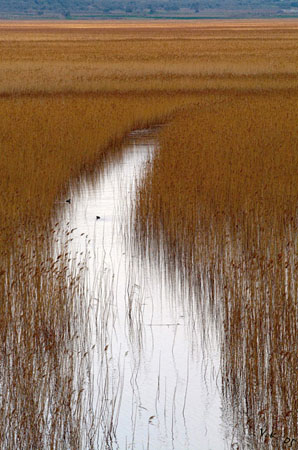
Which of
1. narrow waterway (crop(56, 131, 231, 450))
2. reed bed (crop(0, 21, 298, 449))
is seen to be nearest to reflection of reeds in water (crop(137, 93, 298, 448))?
reed bed (crop(0, 21, 298, 449))

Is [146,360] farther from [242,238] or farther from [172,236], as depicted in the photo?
[172,236]

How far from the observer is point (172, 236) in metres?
7.62

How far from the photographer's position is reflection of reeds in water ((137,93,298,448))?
4364mm

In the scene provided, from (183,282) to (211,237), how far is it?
73cm

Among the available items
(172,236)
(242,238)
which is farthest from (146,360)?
(172,236)

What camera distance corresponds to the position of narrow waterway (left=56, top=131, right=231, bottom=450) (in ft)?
14.1

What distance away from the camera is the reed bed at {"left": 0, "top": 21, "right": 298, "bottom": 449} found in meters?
4.29

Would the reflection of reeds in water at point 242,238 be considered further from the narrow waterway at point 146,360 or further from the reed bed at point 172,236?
the narrow waterway at point 146,360

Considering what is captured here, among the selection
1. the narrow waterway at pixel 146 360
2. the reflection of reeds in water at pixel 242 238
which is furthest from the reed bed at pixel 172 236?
the narrow waterway at pixel 146 360

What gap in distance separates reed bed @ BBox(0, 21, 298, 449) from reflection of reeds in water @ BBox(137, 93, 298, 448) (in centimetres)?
2

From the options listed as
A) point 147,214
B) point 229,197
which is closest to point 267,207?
point 229,197

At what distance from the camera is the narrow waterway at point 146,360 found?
14.1 feet

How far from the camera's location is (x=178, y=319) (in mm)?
5867

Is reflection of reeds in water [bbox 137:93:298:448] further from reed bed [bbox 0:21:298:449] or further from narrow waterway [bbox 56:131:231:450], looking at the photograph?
narrow waterway [bbox 56:131:231:450]
